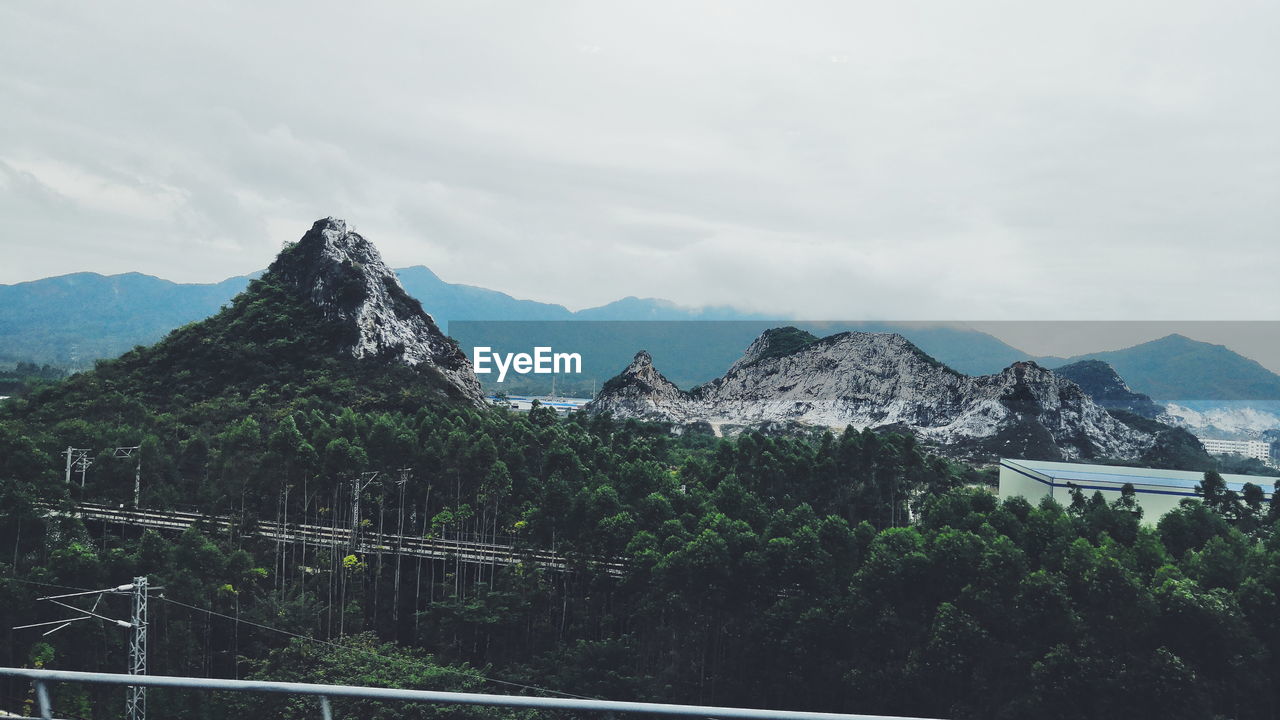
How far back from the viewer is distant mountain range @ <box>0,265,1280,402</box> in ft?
217

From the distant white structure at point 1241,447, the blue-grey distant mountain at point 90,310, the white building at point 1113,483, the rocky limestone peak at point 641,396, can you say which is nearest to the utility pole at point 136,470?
the blue-grey distant mountain at point 90,310

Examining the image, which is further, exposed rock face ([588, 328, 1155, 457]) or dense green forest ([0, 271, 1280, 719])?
exposed rock face ([588, 328, 1155, 457])

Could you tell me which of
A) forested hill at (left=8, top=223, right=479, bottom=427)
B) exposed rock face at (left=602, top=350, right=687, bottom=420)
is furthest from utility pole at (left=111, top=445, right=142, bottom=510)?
exposed rock face at (left=602, top=350, right=687, bottom=420)

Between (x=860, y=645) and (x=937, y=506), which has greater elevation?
(x=937, y=506)

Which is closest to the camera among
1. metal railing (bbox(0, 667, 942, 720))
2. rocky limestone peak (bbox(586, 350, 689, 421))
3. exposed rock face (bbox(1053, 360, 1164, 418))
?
metal railing (bbox(0, 667, 942, 720))

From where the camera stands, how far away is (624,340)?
285 ft

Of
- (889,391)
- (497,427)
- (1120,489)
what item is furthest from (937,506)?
(889,391)

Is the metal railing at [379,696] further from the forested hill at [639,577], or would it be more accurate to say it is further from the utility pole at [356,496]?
the utility pole at [356,496]

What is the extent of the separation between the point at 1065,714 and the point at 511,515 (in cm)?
1561

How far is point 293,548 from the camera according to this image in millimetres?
23828

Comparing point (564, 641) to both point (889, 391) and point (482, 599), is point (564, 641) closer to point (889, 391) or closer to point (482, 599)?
point (482, 599)

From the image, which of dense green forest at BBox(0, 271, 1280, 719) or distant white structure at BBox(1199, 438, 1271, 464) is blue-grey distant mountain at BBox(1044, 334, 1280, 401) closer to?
distant white structure at BBox(1199, 438, 1271, 464)

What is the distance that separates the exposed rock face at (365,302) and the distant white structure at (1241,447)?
2153 inches

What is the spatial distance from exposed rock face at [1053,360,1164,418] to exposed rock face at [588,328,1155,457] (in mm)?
6749
